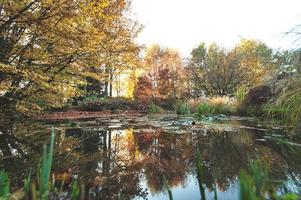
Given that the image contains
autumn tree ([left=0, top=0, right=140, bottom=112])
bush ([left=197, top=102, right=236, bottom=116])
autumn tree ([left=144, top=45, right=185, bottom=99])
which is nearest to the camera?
autumn tree ([left=0, top=0, right=140, bottom=112])

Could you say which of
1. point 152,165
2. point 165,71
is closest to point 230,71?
point 165,71

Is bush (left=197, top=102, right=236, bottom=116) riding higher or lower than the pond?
higher

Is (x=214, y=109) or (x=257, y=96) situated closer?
(x=257, y=96)

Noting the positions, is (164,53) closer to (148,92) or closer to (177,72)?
(177,72)

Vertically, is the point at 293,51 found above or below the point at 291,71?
above

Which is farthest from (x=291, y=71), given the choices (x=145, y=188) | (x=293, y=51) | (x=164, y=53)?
(x=164, y=53)

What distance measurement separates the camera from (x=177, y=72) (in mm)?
31500

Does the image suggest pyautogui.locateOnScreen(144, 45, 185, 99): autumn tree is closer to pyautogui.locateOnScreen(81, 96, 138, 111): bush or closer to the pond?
pyautogui.locateOnScreen(81, 96, 138, 111): bush

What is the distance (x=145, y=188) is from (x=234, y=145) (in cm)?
203

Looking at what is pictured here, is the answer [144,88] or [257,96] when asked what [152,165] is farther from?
[144,88]

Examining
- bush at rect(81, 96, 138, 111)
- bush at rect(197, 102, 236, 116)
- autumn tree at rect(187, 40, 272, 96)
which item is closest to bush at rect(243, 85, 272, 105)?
bush at rect(197, 102, 236, 116)

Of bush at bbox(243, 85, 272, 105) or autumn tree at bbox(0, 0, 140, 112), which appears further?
bush at bbox(243, 85, 272, 105)

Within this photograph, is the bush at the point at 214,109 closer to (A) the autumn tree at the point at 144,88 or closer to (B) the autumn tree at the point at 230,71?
(B) the autumn tree at the point at 230,71

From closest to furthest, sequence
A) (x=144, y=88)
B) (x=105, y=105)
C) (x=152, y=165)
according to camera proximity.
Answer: (x=152, y=165) → (x=105, y=105) → (x=144, y=88)
